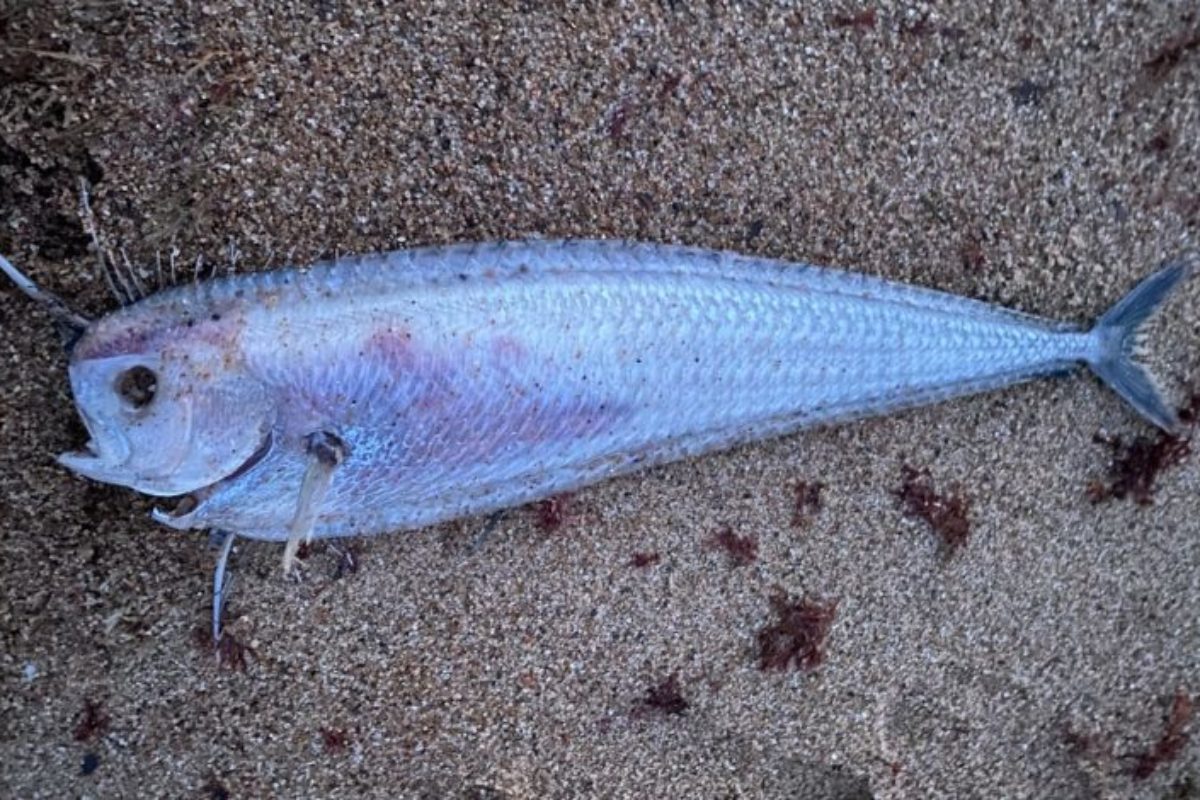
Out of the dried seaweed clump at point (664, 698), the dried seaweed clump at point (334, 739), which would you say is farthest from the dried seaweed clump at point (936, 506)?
the dried seaweed clump at point (334, 739)

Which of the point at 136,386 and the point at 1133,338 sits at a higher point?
the point at 1133,338

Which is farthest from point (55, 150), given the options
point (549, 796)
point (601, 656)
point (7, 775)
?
point (549, 796)

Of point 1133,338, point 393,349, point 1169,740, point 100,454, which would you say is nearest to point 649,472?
point 393,349

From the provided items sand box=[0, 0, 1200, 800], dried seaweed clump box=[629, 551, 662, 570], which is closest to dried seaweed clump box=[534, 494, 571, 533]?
sand box=[0, 0, 1200, 800]

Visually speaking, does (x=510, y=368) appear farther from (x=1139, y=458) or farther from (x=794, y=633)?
(x=1139, y=458)

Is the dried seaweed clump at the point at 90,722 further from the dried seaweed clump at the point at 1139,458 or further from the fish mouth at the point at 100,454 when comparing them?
the dried seaweed clump at the point at 1139,458

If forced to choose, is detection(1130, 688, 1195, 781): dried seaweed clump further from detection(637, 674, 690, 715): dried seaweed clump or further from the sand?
detection(637, 674, 690, 715): dried seaweed clump

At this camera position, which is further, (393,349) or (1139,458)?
(1139,458)
